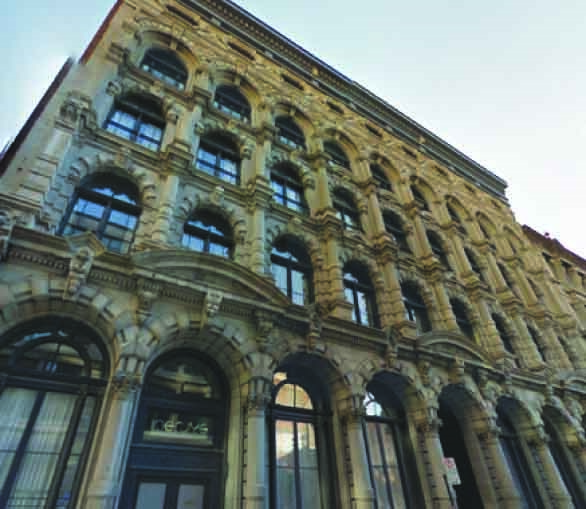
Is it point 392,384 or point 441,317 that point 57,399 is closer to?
point 392,384

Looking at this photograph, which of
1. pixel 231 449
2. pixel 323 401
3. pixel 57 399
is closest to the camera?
pixel 57 399

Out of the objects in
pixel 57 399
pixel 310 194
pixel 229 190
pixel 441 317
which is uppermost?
pixel 310 194

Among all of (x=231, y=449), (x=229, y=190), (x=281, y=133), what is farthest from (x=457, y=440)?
(x=281, y=133)

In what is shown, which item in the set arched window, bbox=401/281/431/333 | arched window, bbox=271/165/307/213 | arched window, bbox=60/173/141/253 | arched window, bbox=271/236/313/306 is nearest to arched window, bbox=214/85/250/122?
arched window, bbox=271/165/307/213

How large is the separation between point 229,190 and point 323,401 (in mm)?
6983

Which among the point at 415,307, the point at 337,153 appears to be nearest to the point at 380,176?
the point at 337,153

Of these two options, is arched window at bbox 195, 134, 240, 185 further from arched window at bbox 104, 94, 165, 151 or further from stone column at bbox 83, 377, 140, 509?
stone column at bbox 83, 377, 140, 509

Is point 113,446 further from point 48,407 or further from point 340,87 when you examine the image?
point 340,87

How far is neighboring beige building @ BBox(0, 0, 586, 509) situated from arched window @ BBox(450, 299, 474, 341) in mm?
114

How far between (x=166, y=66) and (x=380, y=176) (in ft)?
39.1

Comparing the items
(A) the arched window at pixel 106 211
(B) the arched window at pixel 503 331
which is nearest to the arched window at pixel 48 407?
(A) the arched window at pixel 106 211

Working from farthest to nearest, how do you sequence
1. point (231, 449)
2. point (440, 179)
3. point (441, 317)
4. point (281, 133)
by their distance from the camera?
point (440, 179)
point (281, 133)
point (441, 317)
point (231, 449)

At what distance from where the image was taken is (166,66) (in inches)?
554

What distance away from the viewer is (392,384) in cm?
1030
